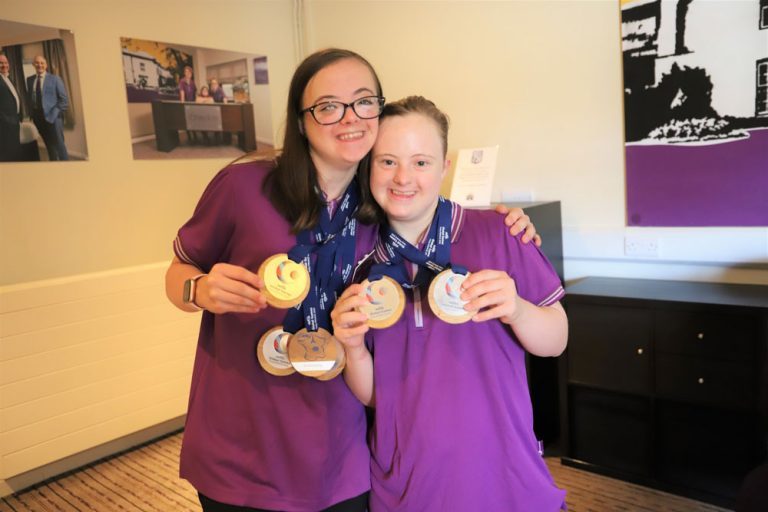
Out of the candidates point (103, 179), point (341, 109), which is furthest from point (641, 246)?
point (103, 179)

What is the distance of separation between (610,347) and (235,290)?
2.05 m

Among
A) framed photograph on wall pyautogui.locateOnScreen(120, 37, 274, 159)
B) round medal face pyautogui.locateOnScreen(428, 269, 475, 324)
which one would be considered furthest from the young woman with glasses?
framed photograph on wall pyautogui.locateOnScreen(120, 37, 274, 159)

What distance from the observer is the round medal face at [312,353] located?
1.26 metres

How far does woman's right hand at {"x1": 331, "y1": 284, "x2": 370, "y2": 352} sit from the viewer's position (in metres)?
1.19

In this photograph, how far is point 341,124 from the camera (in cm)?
131

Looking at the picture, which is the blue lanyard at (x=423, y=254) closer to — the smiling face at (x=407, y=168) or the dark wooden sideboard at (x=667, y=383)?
the smiling face at (x=407, y=168)

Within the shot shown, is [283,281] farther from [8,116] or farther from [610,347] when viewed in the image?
[8,116]

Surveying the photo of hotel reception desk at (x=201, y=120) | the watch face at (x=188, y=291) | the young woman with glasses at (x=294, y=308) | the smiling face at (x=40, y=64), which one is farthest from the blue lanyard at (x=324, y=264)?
the photo of hotel reception desk at (x=201, y=120)

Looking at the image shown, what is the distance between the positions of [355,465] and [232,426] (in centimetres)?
30

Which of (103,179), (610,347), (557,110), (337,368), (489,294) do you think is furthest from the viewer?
(103,179)

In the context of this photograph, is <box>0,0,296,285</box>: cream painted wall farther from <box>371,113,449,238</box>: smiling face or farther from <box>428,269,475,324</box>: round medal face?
<box>428,269,475,324</box>: round medal face

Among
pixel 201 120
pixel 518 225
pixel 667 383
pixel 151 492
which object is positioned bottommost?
pixel 151 492

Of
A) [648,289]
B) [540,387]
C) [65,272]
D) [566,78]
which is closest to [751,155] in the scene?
[648,289]

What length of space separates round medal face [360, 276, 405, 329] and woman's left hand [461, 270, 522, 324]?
0.49 feet
